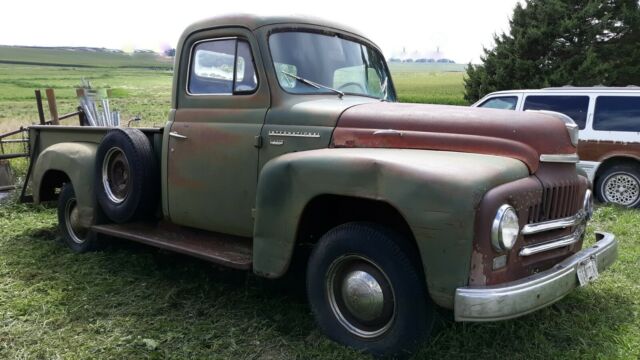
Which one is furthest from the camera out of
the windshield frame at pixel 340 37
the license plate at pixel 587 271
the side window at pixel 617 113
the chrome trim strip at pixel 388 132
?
the side window at pixel 617 113

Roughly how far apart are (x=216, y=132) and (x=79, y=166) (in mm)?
1721

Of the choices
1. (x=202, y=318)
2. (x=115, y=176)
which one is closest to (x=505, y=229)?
(x=202, y=318)

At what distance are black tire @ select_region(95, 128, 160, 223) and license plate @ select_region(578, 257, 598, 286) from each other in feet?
10.6

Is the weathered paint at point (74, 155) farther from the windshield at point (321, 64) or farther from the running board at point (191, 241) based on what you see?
the windshield at point (321, 64)

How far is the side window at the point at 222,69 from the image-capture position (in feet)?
13.1

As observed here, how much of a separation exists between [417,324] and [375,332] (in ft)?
1.02

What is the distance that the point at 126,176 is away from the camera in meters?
4.69

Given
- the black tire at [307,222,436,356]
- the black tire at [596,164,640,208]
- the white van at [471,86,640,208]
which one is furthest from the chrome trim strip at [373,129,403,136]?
the black tire at [596,164,640,208]

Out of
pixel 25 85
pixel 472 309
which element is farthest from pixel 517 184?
pixel 25 85

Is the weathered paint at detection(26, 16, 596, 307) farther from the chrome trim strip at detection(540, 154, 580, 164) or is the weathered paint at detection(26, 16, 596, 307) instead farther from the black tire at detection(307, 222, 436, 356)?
the black tire at detection(307, 222, 436, 356)

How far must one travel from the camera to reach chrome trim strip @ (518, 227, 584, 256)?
293cm

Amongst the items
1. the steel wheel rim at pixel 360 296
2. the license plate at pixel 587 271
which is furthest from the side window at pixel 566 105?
the steel wheel rim at pixel 360 296

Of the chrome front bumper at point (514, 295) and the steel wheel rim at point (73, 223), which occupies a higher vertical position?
the chrome front bumper at point (514, 295)

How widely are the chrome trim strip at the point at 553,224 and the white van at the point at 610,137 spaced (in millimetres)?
5099
